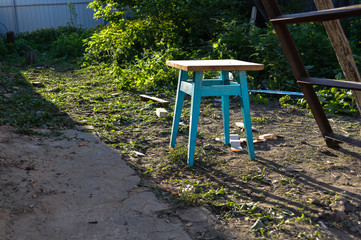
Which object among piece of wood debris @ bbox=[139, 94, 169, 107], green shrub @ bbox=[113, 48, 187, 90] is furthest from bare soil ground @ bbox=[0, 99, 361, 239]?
green shrub @ bbox=[113, 48, 187, 90]

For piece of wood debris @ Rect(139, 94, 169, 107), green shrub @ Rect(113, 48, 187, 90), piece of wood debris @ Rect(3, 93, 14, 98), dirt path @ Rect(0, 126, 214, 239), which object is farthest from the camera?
green shrub @ Rect(113, 48, 187, 90)

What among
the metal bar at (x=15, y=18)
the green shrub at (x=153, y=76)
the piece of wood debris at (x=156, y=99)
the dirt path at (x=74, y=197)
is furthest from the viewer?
the metal bar at (x=15, y=18)

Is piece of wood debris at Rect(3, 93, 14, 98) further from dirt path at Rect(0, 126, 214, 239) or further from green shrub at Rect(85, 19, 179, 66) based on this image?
green shrub at Rect(85, 19, 179, 66)

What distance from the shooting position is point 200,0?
8.08 meters

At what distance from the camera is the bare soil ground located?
221cm

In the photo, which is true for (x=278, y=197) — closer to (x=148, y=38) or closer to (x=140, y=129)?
(x=140, y=129)

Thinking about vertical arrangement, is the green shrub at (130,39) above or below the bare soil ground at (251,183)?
above

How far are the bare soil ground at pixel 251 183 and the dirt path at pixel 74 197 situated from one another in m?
0.02

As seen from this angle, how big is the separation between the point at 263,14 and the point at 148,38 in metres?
2.98

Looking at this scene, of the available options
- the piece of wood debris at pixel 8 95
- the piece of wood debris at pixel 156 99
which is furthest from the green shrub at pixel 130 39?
the piece of wood debris at pixel 8 95

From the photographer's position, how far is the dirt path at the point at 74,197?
210 cm

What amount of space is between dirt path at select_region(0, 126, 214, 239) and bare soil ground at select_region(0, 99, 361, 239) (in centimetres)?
2

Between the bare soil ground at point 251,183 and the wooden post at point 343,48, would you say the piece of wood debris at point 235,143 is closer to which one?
the bare soil ground at point 251,183

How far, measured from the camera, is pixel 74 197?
98.7 inches
